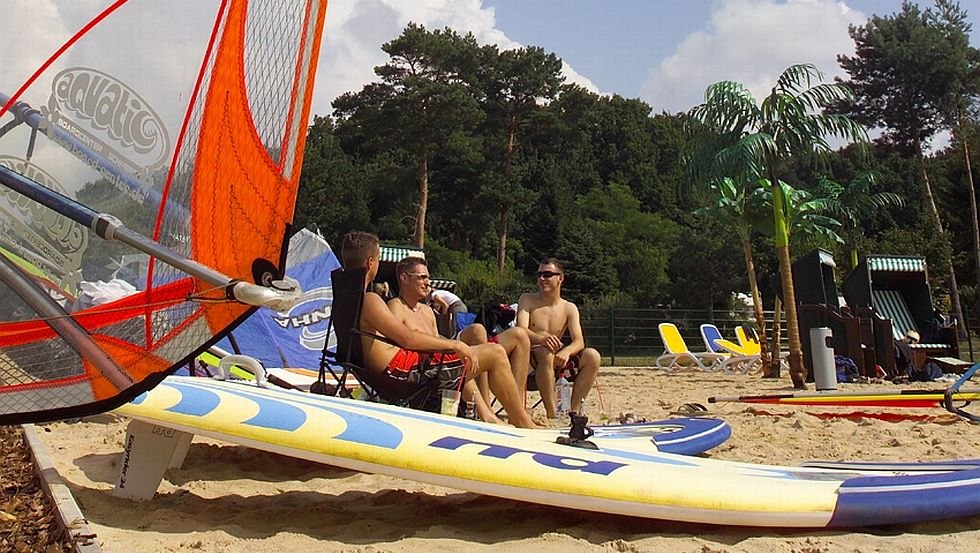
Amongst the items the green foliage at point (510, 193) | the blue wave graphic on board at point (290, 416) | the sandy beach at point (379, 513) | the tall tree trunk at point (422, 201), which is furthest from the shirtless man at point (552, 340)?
the tall tree trunk at point (422, 201)

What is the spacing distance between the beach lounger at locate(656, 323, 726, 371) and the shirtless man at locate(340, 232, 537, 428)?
39.4 ft

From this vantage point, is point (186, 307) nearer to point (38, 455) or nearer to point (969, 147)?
point (38, 455)

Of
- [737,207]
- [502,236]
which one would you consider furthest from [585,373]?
[502,236]

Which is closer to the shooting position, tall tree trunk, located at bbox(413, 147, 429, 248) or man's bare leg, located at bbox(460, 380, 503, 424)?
man's bare leg, located at bbox(460, 380, 503, 424)

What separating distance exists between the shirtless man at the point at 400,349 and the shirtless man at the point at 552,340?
1356 mm

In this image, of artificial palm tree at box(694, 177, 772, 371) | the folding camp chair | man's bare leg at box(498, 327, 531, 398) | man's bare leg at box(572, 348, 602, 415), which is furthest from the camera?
artificial palm tree at box(694, 177, 772, 371)

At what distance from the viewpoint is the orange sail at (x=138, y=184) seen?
284 centimetres

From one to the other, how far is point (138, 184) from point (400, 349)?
2023 mm

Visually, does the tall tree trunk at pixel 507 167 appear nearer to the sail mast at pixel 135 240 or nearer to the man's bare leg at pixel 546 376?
the man's bare leg at pixel 546 376

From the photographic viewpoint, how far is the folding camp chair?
14.9 ft

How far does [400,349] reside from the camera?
4816 mm

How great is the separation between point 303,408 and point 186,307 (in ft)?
2.24

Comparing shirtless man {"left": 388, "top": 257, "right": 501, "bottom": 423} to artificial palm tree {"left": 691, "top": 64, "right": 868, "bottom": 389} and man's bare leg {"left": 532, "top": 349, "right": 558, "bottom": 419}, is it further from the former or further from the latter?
artificial palm tree {"left": 691, "top": 64, "right": 868, "bottom": 389}

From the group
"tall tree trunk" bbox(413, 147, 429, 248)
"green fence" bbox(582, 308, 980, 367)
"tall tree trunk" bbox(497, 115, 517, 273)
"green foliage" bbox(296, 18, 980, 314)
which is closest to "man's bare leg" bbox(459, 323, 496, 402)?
"green fence" bbox(582, 308, 980, 367)
